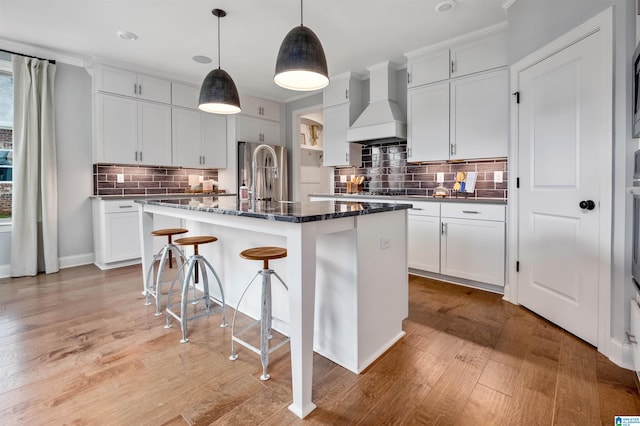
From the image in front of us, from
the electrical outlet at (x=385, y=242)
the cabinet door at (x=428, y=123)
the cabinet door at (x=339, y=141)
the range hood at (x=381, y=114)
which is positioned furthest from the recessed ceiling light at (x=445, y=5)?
the electrical outlet at (x=385, y=242)

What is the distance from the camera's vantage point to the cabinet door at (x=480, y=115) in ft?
10.5

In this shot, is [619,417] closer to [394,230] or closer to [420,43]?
[394,230]

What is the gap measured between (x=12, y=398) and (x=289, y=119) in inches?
203

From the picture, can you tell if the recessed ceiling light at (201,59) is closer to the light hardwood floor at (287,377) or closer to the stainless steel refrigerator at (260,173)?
the stainless steel refrigerator at (260,173)

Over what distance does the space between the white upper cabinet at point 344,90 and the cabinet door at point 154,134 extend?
238 centimetres

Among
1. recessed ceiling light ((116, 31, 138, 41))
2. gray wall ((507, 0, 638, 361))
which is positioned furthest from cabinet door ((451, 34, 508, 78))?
recessed ceiling light ((116, 31, 138, 41))

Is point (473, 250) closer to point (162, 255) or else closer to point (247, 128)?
point (162, 255)

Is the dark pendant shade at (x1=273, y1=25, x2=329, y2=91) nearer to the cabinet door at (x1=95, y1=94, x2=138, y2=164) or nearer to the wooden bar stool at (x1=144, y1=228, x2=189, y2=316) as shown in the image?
the wooden bar stool at (x1=144, y1=228, x2=189, y2=316)

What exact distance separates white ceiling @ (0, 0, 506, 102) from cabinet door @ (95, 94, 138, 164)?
529 mm

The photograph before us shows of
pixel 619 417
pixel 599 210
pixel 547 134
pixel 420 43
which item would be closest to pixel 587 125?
pixel 547 134

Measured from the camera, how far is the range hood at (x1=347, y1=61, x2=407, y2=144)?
3.98 metres

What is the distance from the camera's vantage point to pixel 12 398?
1.56 metres

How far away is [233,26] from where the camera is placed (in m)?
3.24

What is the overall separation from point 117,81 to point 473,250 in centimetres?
475
